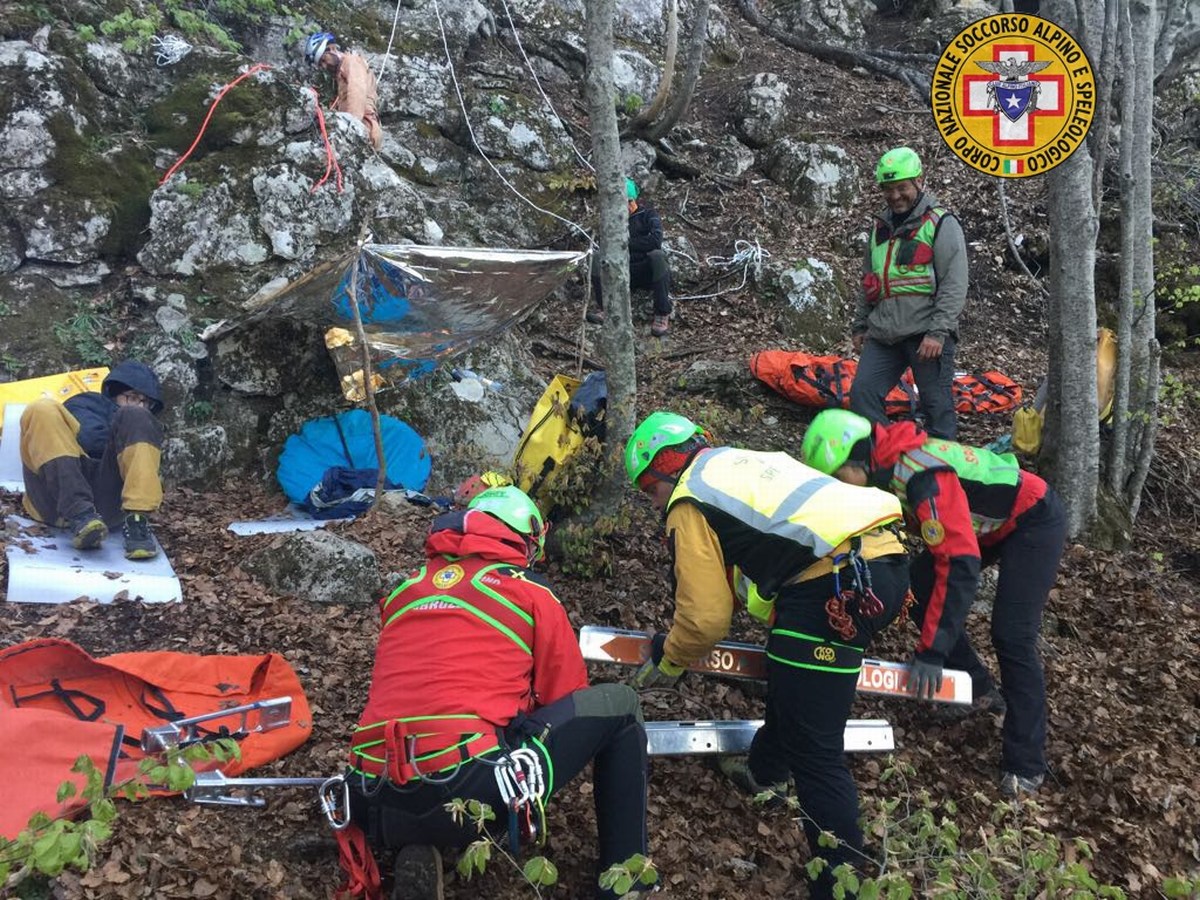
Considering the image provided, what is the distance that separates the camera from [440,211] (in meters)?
9.63

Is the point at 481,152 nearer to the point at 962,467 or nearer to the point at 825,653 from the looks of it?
the point at 962,467

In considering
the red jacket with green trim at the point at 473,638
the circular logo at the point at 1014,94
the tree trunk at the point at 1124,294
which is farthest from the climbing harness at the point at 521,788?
the tree trunk at the point at 1124,294

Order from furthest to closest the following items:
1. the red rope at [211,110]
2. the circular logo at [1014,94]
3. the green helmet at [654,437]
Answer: the red rope at [211,110] → the circular logo at [1014,94] → the green helmet at [654,437]

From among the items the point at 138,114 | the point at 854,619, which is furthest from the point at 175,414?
the point at 854,619

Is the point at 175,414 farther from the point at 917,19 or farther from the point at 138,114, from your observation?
the point at 917,19

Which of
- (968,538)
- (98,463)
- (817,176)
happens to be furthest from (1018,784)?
(817,176)

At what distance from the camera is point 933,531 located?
384cm

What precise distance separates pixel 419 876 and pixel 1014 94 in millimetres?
6328

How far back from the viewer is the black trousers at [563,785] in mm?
2855

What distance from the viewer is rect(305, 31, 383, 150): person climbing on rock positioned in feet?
31.3

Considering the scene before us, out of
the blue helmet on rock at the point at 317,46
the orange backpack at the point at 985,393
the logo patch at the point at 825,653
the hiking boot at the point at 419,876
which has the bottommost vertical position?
the hiking boot at the point at 419,876

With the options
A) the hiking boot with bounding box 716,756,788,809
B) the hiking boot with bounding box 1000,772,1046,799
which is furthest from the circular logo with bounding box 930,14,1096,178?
the hiking boot with bounding box 716,756,788,809

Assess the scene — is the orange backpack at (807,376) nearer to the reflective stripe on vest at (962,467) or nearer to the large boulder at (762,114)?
the reflective stripe on vest at (962,467)

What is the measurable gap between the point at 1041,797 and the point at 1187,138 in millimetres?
10948
